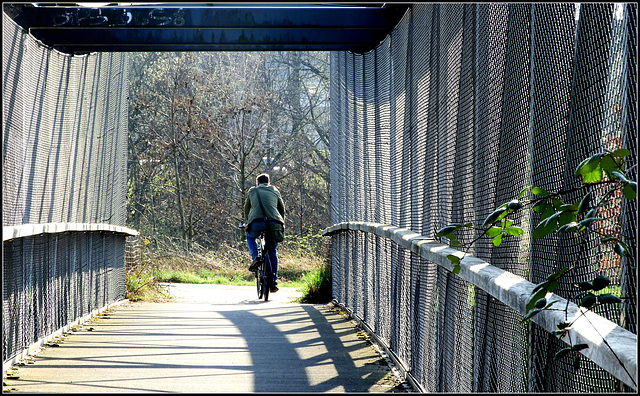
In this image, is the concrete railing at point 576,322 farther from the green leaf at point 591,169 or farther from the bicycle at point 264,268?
the bicycle at point 264,268

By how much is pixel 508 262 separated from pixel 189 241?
65.6ft

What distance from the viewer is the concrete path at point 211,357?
16.2 feet

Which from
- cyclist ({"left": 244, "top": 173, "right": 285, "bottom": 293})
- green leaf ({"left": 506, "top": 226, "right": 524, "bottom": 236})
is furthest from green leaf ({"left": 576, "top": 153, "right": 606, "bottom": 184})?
cyclist ({"left": 244, "top": 173, "right": 285, "bottom": 293})

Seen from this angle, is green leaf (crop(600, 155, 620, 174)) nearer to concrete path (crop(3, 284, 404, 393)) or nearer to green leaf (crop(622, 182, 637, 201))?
green leaf (crop(622, 182, 637, 201))

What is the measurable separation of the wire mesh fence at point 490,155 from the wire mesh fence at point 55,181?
285cm

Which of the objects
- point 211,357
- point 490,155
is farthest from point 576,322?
point 211,357

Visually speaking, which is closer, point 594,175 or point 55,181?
point 594,175

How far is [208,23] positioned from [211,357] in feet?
10.8

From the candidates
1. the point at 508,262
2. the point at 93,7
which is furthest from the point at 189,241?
the point at 508,262

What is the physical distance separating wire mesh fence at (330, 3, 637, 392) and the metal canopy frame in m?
0.56

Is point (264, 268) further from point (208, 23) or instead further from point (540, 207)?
point (540, 207)

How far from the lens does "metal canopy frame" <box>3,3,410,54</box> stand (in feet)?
23.2

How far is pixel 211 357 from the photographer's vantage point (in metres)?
6.00

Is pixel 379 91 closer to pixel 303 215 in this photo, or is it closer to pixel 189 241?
pixel 189 241
